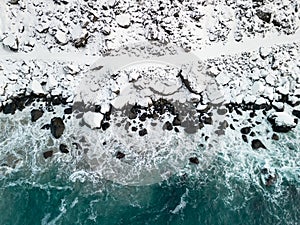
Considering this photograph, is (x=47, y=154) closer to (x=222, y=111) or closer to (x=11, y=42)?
(x=11, y=42)

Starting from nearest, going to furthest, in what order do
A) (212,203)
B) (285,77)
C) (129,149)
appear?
(212,203)
(129,149)
(285,77)

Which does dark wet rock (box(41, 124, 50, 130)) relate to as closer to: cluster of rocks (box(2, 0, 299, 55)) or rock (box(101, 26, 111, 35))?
cluster of rocks (box(2, 0, 299, 55))

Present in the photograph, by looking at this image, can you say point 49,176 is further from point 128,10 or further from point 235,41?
point 235,41

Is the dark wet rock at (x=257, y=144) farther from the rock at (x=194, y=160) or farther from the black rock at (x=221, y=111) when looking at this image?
the rock at (x=194, y=160)

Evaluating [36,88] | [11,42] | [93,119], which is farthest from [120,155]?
[11,42]

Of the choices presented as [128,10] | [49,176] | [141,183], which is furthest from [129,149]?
[128,10]

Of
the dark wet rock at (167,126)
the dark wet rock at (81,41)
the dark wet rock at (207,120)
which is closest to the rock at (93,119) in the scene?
the dark wet rock at (167,126)
